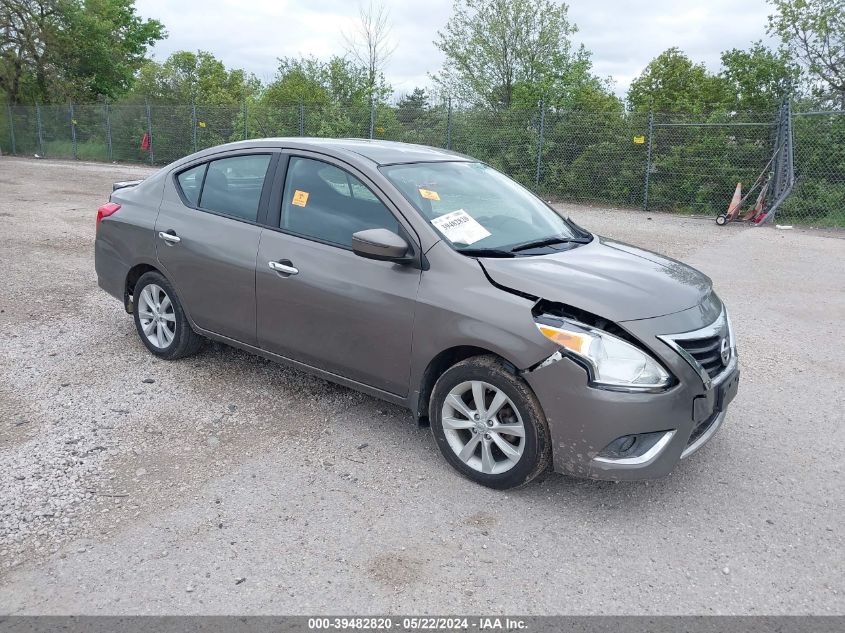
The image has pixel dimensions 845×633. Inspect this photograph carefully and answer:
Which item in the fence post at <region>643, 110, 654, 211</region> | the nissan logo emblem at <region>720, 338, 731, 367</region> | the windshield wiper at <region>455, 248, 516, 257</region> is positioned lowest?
the nissan logo emblem at <region>720, 338, 731, 367</region>

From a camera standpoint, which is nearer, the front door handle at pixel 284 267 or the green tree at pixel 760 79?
the front door handle at pixel 284 267

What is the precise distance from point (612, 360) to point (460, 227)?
1192 millimetres

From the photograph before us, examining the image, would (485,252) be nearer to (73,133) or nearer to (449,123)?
(449,123)

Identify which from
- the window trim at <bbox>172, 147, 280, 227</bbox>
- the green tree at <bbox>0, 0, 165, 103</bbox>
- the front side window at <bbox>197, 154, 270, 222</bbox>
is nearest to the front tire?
the window trim at <bbox>172, 147, 280, 227</bbox>

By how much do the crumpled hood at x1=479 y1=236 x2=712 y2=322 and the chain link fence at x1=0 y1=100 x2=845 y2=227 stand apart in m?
11.9

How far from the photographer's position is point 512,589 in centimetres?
292

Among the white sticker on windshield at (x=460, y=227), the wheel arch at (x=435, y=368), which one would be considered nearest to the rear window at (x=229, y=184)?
the white sticker on windshield at (x=460, y=227)

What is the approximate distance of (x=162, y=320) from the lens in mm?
5250

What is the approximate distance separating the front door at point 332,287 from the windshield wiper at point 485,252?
0.94 ft

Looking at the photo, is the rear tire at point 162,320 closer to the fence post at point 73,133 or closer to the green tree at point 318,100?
the green tree at point 318,100

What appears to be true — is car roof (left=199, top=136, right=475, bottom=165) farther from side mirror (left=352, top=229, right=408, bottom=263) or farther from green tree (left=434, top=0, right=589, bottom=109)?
green tree (left=434, top=0, right=589, bottom=109)

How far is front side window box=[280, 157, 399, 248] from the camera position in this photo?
4.09 meters

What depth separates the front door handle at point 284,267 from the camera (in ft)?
13.9

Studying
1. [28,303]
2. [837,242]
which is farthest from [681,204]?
[28,303]
